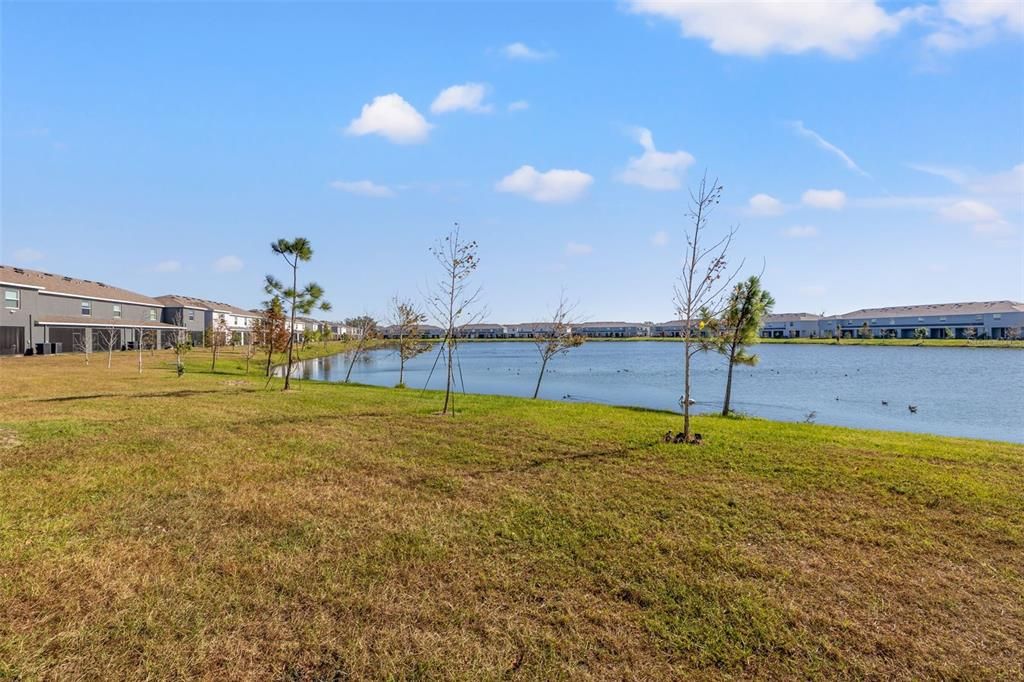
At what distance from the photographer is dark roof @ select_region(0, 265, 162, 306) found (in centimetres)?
3572

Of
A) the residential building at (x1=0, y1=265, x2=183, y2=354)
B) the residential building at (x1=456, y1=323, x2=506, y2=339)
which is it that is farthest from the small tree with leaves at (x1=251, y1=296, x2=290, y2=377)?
the residential building at (x1=456, y1=323, x2=506, y2=339)

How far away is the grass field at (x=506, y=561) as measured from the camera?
3375 mm

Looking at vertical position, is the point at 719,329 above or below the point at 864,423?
above

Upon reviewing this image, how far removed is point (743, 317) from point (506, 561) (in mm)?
17317

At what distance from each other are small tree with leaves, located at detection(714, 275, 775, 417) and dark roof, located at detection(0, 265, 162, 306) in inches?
1760

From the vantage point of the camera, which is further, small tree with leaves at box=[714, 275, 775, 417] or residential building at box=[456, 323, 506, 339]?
residential building at box=[456, 323, 506, 339]

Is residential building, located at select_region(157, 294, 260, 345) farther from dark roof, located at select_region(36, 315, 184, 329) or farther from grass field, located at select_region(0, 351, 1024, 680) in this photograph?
grass field, located at select_region(0, 351, 1024, 680)

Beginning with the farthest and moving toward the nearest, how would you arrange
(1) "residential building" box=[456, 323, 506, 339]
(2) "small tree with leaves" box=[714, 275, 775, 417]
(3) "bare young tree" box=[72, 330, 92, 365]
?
(1) "residential building" box=[456, 323, 506, 339], (3) "bare young tree" box=[72, 330, 92, 365], (2) "small tree with leaves" box=[714, 275, 775, 417]

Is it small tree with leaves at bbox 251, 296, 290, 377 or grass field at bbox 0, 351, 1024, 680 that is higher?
small tree with leaves at bbox 251, 296, 290, 377

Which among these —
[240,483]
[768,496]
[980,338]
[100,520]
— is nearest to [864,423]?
[768,496]

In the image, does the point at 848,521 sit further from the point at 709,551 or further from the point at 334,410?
the point at 334,410

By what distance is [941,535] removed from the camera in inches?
210

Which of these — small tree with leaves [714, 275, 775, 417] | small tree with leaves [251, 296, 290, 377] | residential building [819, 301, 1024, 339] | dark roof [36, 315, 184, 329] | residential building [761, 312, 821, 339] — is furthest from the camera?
residential building [761, 312, 821, 339]

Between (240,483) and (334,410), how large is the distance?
689cm
